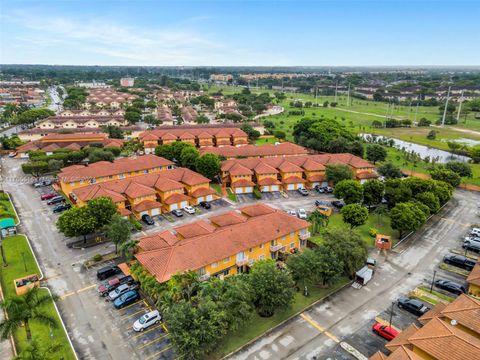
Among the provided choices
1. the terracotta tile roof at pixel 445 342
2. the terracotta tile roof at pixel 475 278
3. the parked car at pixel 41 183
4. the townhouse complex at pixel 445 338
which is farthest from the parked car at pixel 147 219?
the terracotta tile roof at pixel 475 278

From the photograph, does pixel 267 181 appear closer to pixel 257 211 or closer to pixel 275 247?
pixel 257 211

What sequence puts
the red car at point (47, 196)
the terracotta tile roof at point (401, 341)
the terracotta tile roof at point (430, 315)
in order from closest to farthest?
the terracotta tile roof at point (401, 341) < the terracotta tile roof at point (430, 315) < the red car at point (47, 196)

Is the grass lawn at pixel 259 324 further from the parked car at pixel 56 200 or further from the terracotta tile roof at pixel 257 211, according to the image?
the parked car at pixel 56 200

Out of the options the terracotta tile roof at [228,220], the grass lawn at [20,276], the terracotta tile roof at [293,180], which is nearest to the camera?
the grass lawn at [20,276]

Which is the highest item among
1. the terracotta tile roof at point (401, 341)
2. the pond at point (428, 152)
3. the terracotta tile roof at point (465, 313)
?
the terracotta tile roof at point (465, 313)

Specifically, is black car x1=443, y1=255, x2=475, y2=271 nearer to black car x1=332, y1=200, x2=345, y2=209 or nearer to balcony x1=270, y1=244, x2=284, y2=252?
black car x1=332, y1=200, x2=345, y2=209

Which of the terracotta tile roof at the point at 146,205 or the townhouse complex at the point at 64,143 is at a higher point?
the townhouse complex at the point at 64,143

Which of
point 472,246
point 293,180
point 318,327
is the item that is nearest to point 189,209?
point 293,180
